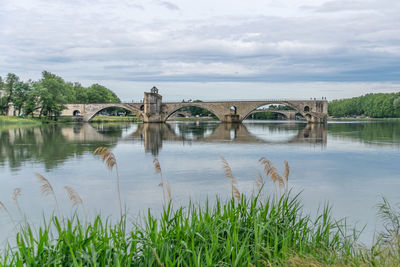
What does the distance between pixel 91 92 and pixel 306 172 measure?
10414cm

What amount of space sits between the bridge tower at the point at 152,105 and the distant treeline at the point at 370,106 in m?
65.1

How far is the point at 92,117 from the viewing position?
318ft

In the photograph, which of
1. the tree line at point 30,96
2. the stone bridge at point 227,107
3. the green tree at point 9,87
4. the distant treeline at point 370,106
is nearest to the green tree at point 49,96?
the tree line at point 30,96

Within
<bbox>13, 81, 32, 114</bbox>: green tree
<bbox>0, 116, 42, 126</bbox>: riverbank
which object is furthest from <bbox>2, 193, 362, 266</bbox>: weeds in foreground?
<bbox>13, 81, 32, 114</bbox>: green tree

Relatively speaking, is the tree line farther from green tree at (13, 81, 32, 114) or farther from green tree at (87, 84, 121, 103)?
green tree at (87, 84, 121, 103)

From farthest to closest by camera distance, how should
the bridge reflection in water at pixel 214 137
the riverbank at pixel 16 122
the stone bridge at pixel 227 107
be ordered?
the stone bridge at pixel 227 107, the riverbank at pixel 16 122, the bridge reflection in water at pixel 214 137

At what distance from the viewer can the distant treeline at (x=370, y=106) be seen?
119 metres

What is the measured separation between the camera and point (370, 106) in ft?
456

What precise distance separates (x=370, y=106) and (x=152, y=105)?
91.2 metres

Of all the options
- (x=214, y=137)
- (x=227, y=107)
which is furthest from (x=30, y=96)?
(x=214, y=137)

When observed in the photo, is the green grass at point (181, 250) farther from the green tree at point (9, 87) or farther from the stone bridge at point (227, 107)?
the stone bridge at point (227, 107)

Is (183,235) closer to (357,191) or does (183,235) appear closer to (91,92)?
(357,191)

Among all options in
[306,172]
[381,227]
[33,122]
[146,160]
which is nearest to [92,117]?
[33,122]

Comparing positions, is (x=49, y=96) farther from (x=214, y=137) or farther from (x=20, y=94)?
(x=214, y=137)
